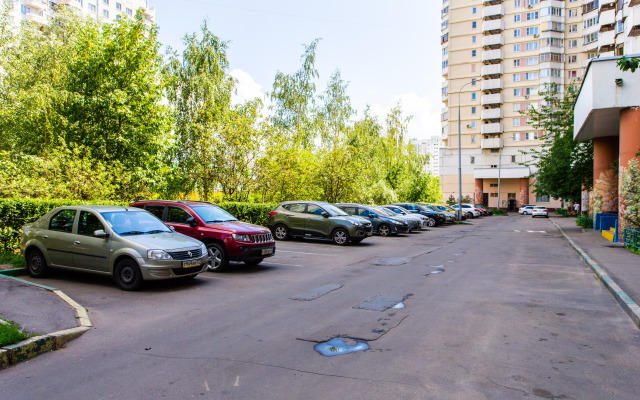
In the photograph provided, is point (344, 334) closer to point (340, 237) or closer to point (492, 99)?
point (340, 237)

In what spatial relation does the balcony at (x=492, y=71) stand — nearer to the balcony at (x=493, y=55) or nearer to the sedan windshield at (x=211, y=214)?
the balcony at (x=493, y=55)

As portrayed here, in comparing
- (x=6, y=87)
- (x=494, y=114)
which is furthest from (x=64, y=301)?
(x=494, y=114)

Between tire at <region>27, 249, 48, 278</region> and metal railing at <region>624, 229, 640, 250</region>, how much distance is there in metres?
16.8

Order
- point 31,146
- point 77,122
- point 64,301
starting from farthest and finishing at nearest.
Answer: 1. point 31,146
2. point 77,122
3. point 64,301

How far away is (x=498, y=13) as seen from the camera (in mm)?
73875

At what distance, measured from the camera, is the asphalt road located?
160 inches

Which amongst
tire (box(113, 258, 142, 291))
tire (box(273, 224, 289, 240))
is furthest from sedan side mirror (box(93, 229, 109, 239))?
tire (box(273, 224, 289, 240))

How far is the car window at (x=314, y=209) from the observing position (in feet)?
58.0

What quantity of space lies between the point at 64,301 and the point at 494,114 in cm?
7749

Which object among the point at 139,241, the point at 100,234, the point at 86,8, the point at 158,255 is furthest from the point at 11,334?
the point at 86,8

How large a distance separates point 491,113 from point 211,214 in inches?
2866

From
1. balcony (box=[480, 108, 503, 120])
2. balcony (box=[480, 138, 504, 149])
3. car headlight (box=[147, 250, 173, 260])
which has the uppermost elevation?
balcony (box=[480, 108, 503, 120])

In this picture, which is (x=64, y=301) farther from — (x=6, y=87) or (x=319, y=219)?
(x=6, y=87)

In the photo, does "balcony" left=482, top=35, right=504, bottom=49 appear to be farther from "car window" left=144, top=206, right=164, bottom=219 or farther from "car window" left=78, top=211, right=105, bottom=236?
"car window" left=78, top=211, right=105, bottom=236
